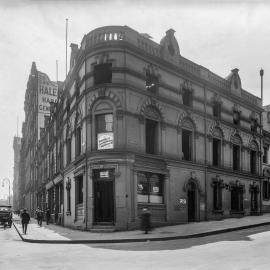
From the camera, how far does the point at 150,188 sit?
91.0 ft

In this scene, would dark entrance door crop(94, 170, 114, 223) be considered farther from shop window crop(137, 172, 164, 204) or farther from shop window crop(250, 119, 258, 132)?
shop window crop(250, 119, 258, 132)

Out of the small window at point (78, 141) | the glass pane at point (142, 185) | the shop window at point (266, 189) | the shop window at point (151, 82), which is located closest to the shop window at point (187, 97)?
the shop window at point (151, 82)

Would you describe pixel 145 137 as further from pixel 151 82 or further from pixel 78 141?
pixel 78 141

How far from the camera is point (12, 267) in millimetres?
12867

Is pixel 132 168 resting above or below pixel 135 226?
above

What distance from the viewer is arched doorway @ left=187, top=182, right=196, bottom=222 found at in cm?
3127

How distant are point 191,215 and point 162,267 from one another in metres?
19.6

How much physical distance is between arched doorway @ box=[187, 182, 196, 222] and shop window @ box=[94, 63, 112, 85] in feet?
33.0

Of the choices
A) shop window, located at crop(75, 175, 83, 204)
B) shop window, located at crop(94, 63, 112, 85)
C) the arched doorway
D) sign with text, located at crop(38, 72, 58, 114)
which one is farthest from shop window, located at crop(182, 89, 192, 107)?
sign with text, located at crop(38, 72, 58, 114)

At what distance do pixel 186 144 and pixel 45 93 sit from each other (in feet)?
144

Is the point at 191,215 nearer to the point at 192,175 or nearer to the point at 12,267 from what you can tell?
the point at 192,175

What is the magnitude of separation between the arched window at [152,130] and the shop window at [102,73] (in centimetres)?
336

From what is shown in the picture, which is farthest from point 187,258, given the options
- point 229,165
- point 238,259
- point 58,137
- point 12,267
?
point 58,137

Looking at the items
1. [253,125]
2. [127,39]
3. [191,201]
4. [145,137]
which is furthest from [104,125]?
[253,125]
